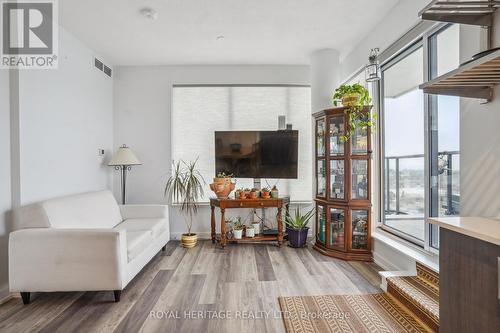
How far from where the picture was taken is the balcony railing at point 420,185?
237 cm

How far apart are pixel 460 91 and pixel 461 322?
4.22 ft

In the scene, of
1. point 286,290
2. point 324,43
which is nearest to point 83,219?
point 286,290

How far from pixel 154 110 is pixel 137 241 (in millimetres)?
2369

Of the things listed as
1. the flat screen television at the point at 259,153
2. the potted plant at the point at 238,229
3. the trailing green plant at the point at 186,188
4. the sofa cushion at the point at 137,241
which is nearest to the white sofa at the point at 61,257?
the sofa cushion at the point at 137,241

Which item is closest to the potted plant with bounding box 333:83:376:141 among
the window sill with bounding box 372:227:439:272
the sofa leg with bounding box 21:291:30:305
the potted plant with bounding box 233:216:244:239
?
the window sill with bounding box 372:227:439:272

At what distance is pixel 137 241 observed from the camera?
2846 millimetres

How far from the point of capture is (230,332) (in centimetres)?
198

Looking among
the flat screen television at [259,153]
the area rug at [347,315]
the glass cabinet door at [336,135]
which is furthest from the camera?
the flat screen television at [259,153]

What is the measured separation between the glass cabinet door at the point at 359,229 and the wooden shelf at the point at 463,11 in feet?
7.56

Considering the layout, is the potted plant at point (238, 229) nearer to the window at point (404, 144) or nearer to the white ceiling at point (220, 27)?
the window at point (404, 144)

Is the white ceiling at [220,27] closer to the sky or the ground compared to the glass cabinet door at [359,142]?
closer to the sky

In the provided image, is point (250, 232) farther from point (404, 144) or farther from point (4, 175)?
point (4, 175)

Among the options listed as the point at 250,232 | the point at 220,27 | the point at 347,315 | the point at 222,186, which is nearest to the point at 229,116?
the point at 222,186

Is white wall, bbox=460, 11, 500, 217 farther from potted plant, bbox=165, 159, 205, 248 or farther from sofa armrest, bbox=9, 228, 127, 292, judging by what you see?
potted plant, bbox=165, 159, 205, 248
